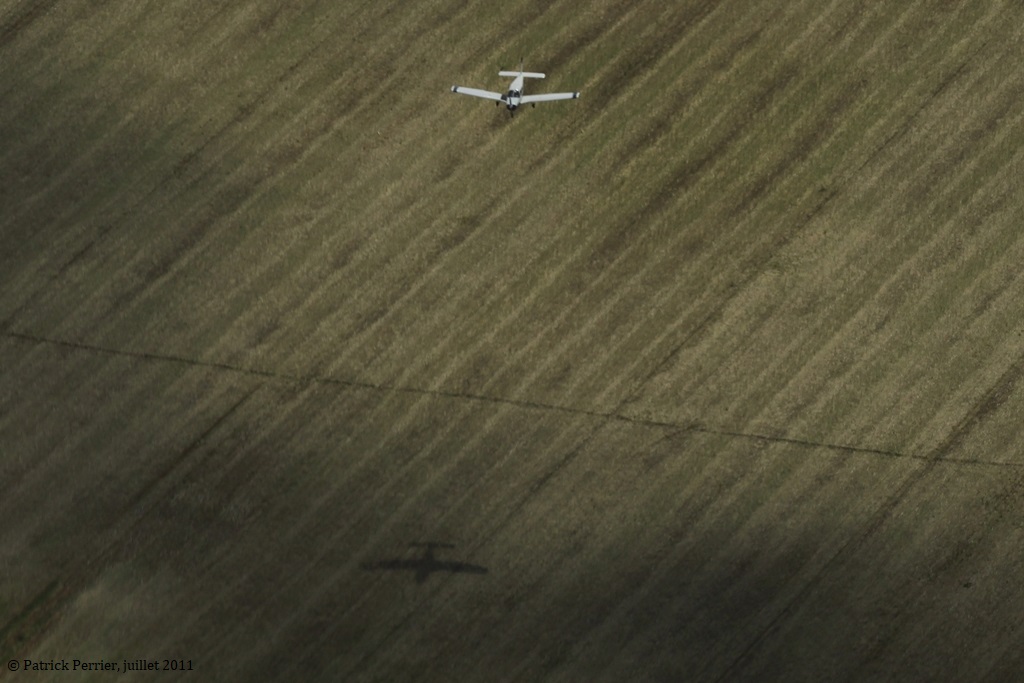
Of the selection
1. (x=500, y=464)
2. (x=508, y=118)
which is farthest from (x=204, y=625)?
(x=508, y=118)

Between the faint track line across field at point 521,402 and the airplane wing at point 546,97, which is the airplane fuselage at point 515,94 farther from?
the faint track line across field at point 521,402

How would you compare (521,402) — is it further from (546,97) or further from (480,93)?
(480,93)

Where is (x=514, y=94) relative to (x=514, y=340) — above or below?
above

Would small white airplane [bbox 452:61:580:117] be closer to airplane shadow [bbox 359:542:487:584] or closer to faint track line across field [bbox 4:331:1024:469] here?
faint track line across field [bbox 4:331:1024:469]

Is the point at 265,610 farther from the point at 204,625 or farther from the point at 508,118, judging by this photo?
the point at 508,118

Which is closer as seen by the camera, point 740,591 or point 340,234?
point 740,591

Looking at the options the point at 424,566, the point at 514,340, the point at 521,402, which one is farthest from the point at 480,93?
the point at 424,566
